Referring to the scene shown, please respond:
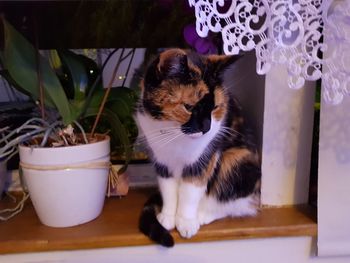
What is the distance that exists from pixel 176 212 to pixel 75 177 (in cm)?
23

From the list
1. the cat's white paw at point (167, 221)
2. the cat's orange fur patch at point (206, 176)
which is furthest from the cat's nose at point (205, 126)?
the cat's white paw at point (167, 221)

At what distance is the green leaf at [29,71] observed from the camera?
670 millimetres

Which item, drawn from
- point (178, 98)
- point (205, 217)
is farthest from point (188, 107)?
point (205, 217)

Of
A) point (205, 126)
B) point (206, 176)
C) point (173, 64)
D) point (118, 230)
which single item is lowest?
point (118, 230)

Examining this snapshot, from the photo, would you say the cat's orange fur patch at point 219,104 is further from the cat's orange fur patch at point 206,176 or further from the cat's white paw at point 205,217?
the cat's white paw at point 205,217

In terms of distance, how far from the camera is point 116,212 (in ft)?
2.67

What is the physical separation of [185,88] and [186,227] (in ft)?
0.97

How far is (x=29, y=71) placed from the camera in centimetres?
69

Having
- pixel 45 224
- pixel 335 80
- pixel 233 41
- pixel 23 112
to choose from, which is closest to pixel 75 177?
pixel 45 224

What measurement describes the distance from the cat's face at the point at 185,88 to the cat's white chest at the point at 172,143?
0.07 feet

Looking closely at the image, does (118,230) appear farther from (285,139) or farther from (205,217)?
(285,139)

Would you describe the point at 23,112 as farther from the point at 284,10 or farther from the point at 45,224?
the point at 284,10

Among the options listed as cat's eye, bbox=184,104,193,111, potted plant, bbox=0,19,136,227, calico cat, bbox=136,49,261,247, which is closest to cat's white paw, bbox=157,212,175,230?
calico cat, bbox=136,49,261,247

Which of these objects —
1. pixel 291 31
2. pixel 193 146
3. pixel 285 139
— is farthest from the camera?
pixel 285 139
